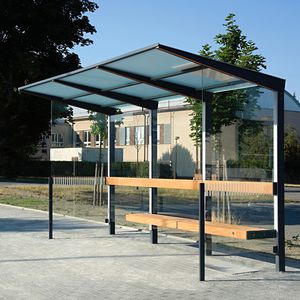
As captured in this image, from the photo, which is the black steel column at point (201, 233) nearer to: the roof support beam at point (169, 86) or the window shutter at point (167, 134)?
the roof support beam at point (169, 86)

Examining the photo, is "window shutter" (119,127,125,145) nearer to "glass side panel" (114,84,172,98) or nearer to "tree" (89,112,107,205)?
"tree" (89,112,107,205)

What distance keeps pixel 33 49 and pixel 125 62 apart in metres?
15.8

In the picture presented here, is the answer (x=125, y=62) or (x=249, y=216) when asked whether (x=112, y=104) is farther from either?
(x=249, y=216)

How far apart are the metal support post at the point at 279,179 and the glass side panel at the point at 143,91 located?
116 inches

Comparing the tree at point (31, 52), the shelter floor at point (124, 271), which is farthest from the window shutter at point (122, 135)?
the tree at point (31, 52)

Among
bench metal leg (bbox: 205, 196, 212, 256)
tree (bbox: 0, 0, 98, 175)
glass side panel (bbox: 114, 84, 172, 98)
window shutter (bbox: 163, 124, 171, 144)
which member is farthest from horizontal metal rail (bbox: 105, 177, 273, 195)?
tree (bbox: 0, 0, 98, 175)

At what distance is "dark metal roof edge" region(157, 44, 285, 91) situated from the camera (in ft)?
24.8

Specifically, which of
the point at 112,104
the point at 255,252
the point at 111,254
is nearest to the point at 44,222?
the point at 112,104

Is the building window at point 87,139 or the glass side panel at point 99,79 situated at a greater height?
the glass side panel at point 99,79

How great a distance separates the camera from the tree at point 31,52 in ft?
73.8

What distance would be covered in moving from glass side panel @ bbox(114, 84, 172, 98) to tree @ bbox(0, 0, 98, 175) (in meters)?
11.7

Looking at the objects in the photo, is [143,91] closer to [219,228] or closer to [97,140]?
[97,140]

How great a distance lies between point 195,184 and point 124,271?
6.44ft

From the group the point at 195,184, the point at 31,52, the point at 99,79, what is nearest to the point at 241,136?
the point at 195,184
